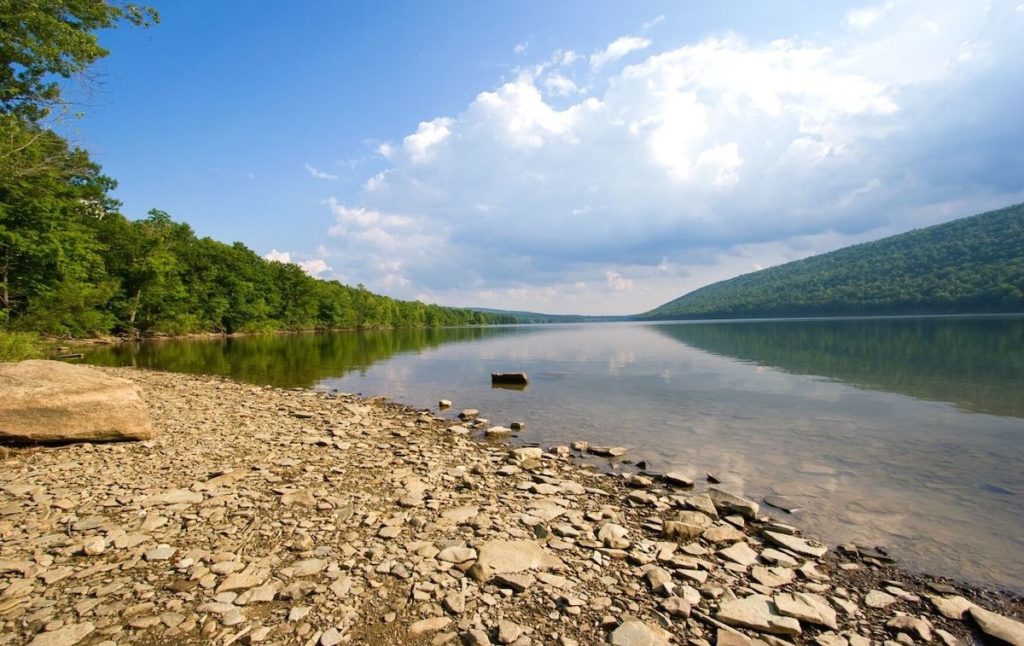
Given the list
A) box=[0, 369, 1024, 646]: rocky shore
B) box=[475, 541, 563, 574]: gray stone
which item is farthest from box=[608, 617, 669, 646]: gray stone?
box=[475, 541, 563, 574]: gray stone

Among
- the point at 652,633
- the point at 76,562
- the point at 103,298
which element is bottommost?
the point at 652,633

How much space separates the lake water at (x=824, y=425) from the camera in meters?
8.02

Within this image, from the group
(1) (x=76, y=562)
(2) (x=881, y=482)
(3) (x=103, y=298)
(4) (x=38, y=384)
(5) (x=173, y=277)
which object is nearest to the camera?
(1) (x=76, y=562)

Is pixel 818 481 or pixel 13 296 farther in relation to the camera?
pixel 13 296

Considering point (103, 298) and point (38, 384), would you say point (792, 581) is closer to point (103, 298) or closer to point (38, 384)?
point (38, 384)

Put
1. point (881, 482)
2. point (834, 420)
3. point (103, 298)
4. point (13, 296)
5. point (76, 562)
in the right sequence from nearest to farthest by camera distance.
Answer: point (76, 562) < point (881, 482) < point (834, 420) < point (103, 298) < point (13, 296)

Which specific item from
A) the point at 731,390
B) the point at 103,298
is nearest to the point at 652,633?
the point at 731,390

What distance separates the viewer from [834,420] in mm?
16344

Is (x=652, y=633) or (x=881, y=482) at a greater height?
(x=652, y=633)

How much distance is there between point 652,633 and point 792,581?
8.86ft

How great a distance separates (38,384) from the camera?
9375 mm

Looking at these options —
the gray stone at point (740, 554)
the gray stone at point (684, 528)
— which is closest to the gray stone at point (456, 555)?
the gray stone at point (684, 528)

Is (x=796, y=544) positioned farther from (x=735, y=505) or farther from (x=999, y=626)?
(x=999, y=626)

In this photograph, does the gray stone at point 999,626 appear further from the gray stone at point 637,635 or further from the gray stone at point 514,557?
the gray stone at point 514,557
